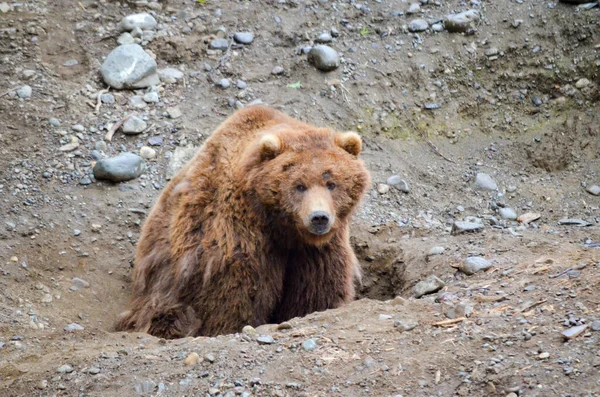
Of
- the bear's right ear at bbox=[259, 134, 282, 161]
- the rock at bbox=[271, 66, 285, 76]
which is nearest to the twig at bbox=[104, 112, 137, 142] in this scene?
the rock at bbox=[271, 66, 285, 76]

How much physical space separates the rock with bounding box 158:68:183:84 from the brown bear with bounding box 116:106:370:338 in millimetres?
3163

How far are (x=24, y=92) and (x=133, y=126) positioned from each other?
61.0 inches

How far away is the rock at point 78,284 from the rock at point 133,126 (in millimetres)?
Result: 2351

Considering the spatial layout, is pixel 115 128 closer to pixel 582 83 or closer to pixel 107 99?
pixel 107 99

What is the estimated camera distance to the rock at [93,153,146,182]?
9438 mm

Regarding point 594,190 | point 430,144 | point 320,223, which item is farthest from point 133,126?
point 594,190

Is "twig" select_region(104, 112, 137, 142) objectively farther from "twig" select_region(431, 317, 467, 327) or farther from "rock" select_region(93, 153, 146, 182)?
"twig" select_region(431, 317, 467, 327)

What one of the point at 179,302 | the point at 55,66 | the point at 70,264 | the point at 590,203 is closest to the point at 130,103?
the point at 55,66

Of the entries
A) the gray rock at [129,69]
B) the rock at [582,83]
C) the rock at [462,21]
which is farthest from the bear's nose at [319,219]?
the rock at [582,83]

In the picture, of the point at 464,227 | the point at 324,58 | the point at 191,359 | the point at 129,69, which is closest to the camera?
the point at 191,359

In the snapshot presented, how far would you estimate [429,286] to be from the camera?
23.5 feet

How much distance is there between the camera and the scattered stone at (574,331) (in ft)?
16.8

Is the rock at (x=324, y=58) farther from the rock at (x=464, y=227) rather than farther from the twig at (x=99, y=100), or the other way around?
the rock at (x=464, y=227)

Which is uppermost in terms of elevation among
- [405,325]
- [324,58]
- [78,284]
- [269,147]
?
[269,147]
